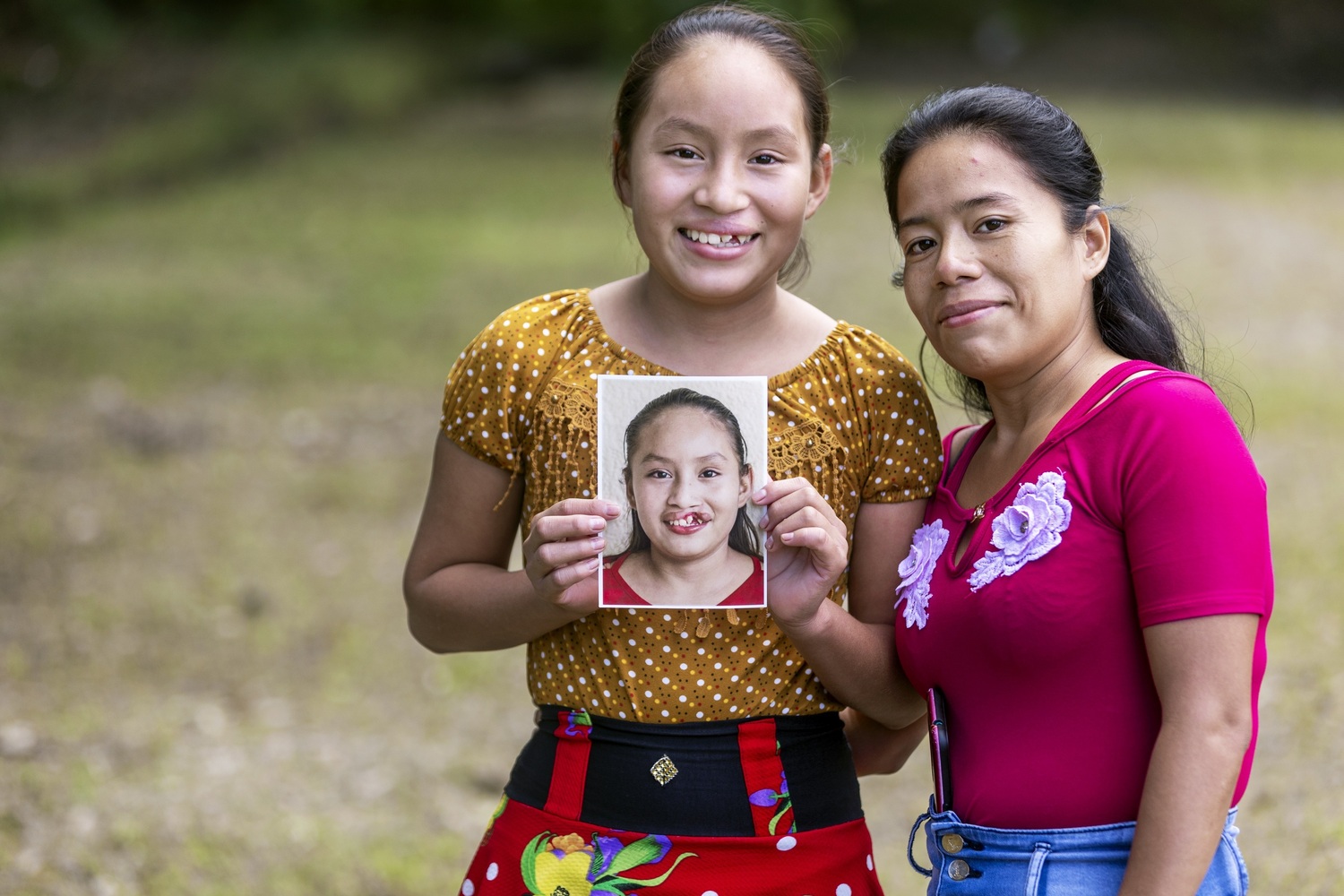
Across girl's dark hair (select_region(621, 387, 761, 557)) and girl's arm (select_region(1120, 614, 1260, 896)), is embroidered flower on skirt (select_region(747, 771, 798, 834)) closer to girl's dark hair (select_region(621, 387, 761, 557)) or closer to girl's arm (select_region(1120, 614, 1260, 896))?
girl's dark hair (select_region(621, 387, 761, 557))

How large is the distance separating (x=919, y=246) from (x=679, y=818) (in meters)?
0.91

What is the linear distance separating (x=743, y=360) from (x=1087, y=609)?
64 cm

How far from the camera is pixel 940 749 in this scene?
2.02 metres

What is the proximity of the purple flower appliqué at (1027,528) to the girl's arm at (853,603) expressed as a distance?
0.21m

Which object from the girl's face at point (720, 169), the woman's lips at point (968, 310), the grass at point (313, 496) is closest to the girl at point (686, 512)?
the girl's face at point (720, 169)

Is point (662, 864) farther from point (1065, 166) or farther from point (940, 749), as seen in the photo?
point (1065, 166)

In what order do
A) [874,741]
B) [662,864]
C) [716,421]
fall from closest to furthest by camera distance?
[716,421] < [662,864] < [874,741]

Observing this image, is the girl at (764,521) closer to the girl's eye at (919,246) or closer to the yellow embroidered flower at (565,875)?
the yellow embroidered flower at (565,875)

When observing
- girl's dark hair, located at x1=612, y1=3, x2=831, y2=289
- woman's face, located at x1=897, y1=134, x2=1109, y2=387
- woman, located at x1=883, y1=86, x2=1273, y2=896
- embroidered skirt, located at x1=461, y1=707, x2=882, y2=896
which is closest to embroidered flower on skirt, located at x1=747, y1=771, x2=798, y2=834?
embroidered skirt, located at x1=461, y1=707, x2=882, y2=896

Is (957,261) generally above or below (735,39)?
below

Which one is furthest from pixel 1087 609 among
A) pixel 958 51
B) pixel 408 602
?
pixel 958 51

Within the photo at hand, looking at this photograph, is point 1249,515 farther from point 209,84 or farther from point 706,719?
point 209,84

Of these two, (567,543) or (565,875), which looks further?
(565,875)

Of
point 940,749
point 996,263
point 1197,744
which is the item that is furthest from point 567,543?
point 1197,744
